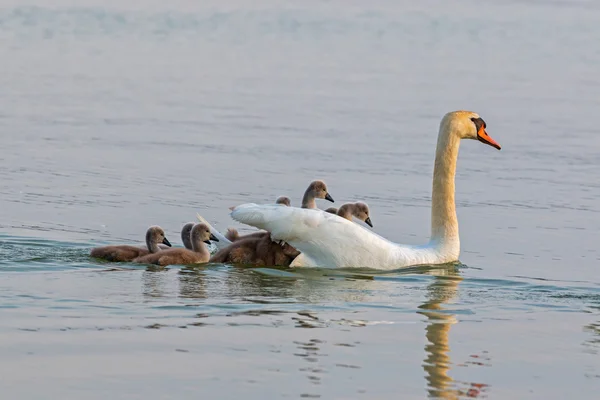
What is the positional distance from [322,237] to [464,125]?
82.0 inches

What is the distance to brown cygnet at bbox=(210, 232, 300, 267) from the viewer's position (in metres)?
11.2

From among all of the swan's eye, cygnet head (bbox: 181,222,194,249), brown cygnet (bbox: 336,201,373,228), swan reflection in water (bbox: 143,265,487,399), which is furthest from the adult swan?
the swan's eye

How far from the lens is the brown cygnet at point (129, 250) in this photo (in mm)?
11203

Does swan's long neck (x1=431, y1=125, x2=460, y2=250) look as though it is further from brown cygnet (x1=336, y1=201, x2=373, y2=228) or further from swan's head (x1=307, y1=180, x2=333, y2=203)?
swan's head (x1=307, y1=180, x2=333, y2=203)

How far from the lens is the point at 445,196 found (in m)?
12.1

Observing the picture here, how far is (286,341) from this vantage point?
8.15 meters

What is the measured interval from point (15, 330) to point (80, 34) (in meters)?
20.9

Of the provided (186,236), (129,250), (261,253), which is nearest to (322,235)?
(261,253)

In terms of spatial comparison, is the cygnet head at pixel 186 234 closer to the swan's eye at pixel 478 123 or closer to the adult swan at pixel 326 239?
the adult swan at pixel 326 239

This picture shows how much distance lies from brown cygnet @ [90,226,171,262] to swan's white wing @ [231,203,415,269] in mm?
770

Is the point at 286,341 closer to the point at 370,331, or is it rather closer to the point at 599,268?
the point at 370,331

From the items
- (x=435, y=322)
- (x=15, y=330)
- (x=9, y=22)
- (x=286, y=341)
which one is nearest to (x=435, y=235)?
(x=435, y=322)

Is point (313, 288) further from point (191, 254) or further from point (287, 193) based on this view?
point (287, 193)

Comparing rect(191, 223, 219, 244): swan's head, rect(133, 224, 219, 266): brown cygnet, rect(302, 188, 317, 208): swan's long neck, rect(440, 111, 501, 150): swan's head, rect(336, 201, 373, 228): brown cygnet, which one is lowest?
rect(133, 224, 219, 266): brown cygnet
